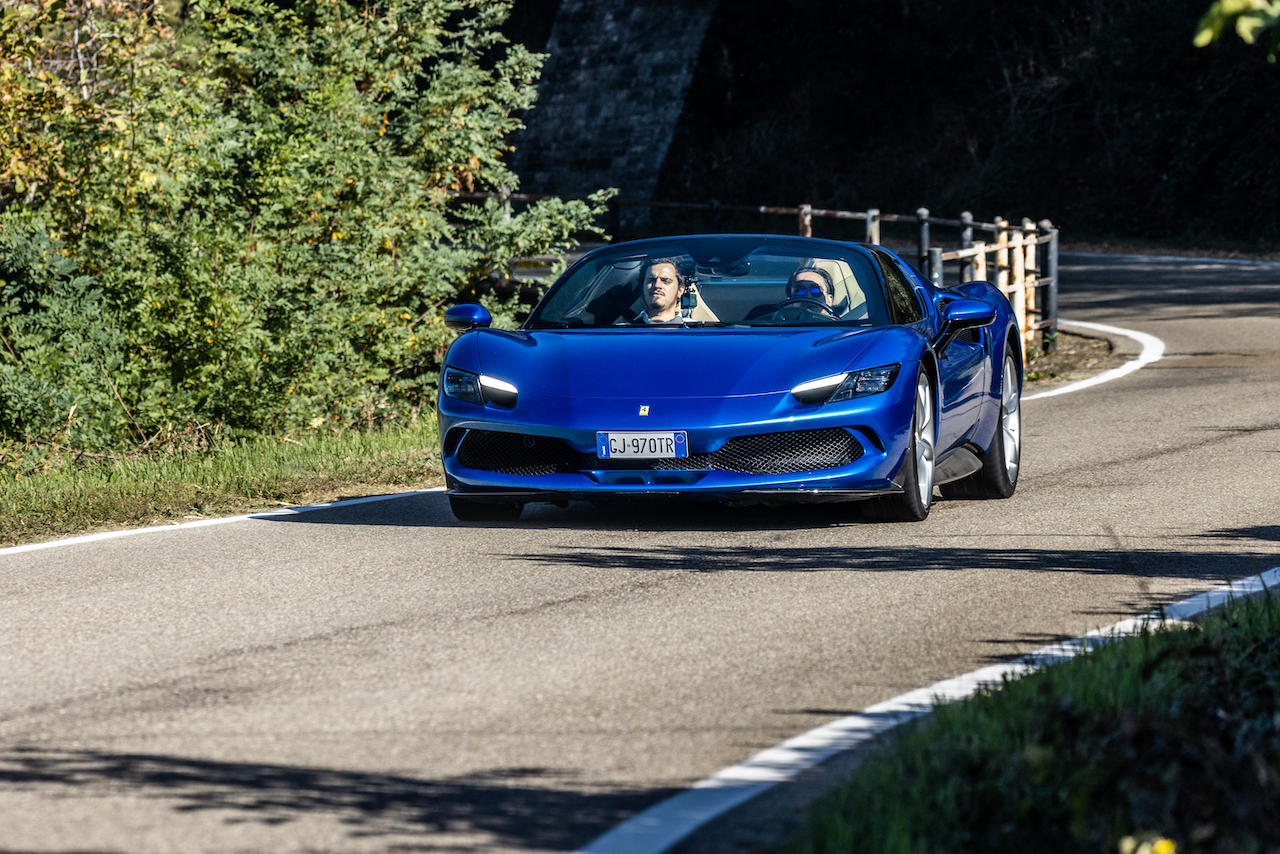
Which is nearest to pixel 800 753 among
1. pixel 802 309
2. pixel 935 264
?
pixel 802 309

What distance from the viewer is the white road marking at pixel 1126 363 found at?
16031 millimetres

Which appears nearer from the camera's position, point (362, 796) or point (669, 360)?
point (362, 796)

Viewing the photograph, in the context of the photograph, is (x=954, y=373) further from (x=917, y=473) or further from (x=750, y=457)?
(x=750, y=457)

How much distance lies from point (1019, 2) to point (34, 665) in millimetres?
40337

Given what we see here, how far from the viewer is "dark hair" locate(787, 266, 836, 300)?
940cm

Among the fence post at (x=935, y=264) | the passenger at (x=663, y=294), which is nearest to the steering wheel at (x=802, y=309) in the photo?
the passenger at (x=663, y=294)

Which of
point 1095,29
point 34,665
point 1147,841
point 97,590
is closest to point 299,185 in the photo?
point 97,590

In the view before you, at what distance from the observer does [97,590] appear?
7.43 meters

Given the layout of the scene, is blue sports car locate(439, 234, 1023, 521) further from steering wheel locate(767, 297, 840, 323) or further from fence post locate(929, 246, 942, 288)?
fence post locate(929, 246, 942, 288)

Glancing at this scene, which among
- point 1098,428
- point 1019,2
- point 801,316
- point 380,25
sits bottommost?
point 1098,428

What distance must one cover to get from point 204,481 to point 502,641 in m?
4.67

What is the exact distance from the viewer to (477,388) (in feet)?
29.1

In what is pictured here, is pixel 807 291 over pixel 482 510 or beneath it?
over

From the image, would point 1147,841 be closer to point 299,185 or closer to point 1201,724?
point 1201,724
